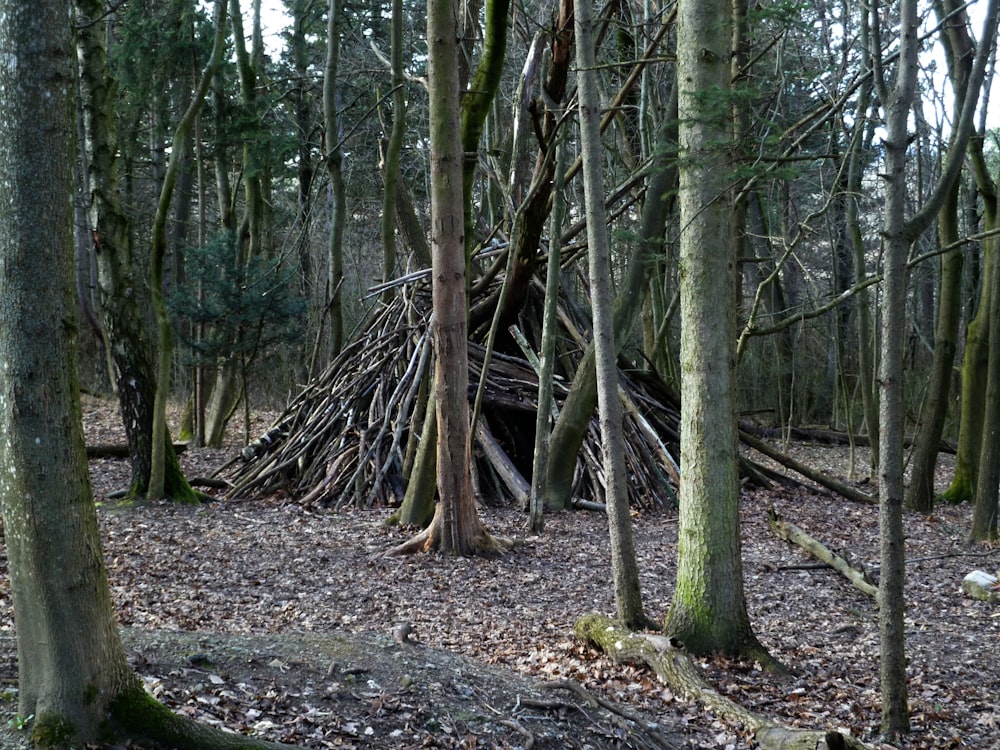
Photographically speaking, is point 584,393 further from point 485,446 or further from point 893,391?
point 893,391

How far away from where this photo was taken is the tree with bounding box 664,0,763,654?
5.21 metres

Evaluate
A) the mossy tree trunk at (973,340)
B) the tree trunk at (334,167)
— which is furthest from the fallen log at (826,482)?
the tree trunk at (334,167)

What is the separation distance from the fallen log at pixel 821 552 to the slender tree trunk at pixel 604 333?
8.15 ft

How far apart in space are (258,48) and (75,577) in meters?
15.0

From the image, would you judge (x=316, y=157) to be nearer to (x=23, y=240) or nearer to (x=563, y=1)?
(x=563, y=1)

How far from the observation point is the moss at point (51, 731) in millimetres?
2922

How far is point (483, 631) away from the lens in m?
6.18

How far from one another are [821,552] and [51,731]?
6.92 meters

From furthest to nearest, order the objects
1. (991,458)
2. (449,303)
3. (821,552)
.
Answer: (991,458)
(821,552)
(449,303)

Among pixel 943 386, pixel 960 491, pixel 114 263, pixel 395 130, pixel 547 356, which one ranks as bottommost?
pixel 960 491

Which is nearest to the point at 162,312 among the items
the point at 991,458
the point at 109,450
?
the point at 109,450

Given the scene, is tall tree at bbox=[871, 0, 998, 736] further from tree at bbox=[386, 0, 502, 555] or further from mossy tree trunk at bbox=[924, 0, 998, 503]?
mossy tree trunk at bbox=[924, 0, 998, 503]

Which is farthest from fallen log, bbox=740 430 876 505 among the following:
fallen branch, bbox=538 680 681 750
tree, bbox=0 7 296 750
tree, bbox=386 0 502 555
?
tree, bbox=0 7 296 750

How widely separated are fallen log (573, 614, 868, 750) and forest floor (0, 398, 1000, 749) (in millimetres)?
76
